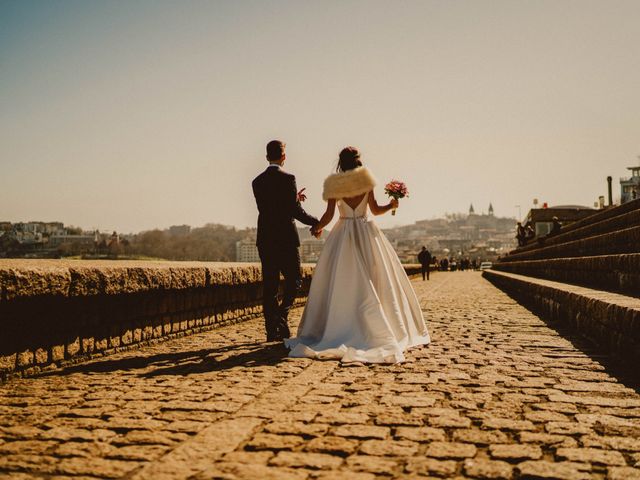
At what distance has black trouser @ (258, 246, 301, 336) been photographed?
6.59 metres

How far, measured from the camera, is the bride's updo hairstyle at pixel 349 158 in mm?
6578

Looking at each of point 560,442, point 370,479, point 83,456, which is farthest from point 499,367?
point 83,456

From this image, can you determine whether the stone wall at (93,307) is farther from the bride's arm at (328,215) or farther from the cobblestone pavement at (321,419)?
the bride's arm at (328,215)

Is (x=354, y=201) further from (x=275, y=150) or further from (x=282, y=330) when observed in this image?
(x=282, y=330)

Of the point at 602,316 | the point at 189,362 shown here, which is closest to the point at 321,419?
the point at 189,362

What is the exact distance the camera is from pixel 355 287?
6.12 metres

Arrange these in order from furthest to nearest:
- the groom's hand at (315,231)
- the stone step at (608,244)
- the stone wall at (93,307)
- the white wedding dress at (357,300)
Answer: the stone step at (608,244) → the groom's hand at (315,231) → the white wedding dress at (357,300) → the stone wall at (93,307)

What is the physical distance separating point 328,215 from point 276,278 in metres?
0.93

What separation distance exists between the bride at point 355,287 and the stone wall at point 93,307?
152cm

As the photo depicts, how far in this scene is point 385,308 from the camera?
6145 mm

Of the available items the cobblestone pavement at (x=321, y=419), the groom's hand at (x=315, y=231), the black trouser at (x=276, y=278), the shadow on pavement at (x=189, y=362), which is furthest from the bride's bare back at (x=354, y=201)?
the cobblestone pavement at (x=321, y=419)

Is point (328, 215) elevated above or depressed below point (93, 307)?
above

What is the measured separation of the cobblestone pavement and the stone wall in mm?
228

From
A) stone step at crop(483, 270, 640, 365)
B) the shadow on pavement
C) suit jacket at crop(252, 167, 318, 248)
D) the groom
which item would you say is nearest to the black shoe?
the groom
